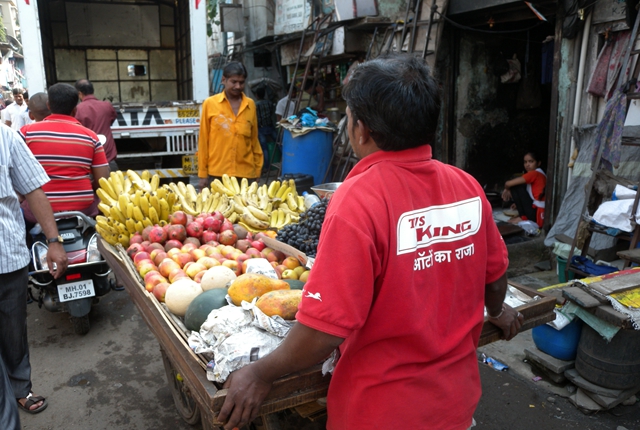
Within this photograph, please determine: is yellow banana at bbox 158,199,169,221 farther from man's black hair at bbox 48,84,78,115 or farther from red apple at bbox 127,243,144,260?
man's black hair at bbox 48,84,78,115

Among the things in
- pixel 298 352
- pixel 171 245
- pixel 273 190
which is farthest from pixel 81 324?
pixel 298 352

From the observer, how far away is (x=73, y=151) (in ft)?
13.1

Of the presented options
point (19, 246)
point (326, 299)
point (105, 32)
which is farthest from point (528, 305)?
point (105, 32)

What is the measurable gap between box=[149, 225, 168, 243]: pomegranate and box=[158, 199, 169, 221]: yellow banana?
0.29 metres

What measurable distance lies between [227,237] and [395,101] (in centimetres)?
214

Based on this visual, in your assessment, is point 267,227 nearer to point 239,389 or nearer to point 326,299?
point 239,389

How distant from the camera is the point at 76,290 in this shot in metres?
3.96

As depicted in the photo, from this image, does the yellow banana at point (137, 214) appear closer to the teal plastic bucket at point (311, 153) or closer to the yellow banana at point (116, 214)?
the yellow banana at point (116, 214)

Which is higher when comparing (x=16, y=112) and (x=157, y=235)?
(x=16, y=112)

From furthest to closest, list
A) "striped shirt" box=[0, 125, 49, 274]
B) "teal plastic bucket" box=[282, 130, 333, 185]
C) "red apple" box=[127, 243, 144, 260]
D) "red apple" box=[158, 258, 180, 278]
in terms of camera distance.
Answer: "teal plastic bucket" box=[282, 130, 333, 185] → "red apple" box=[127, 243, 144, 260] → "red apple" box=[158, 258, 180, 278] → "striped shirt" box=[0, 125, 49, 274]

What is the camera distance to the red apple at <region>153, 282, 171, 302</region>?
94.2 inches

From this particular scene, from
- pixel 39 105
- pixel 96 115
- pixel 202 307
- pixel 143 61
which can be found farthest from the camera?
pixel 143 61

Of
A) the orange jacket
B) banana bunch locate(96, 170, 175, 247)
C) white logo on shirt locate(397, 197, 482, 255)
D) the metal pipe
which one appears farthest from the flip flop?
the metal pipe

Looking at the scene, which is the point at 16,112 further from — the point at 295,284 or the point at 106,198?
the point at 295,284
